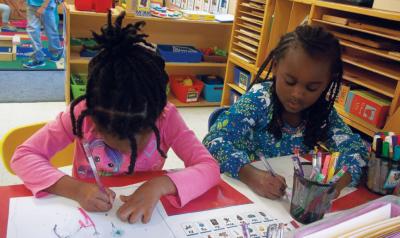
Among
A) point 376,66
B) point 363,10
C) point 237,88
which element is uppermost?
point 363,10

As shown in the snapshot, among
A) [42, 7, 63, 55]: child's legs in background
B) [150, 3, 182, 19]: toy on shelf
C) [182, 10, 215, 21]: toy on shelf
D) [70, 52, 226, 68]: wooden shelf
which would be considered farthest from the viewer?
[42, 7, 63, 55]: child's legs in background

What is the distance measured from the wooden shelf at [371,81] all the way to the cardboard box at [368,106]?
0.15 feet

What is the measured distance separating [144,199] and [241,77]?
2.27 metres

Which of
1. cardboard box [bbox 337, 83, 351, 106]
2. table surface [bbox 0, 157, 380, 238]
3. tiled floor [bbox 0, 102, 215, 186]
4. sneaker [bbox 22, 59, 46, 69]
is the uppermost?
cardboard box [bbox 337, 83, 351, 106]

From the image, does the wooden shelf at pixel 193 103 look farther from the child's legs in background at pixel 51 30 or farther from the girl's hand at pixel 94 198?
the girl's hand at pixel 94 198

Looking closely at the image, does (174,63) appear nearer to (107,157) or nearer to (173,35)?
(173,35)

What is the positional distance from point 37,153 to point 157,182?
0.99 ft

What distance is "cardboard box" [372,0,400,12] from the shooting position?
1.59 metres

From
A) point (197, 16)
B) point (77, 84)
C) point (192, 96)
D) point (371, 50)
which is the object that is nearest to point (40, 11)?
point (77, 84)

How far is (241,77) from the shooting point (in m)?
2.96

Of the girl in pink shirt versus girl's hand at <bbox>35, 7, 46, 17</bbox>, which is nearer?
the girl in pink shirt

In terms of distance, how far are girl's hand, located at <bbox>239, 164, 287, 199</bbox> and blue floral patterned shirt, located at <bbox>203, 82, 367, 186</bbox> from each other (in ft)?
0.26

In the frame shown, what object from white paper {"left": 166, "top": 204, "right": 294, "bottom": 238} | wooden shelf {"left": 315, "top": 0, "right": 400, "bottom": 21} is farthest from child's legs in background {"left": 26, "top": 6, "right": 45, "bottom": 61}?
white paper {"left": 166, "top": 204, "right": 294, "bottom": 238}

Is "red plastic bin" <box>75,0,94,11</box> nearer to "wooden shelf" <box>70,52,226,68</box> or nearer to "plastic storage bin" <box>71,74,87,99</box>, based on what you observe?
"wooden shelf" <box>70,52,226,68</box>
